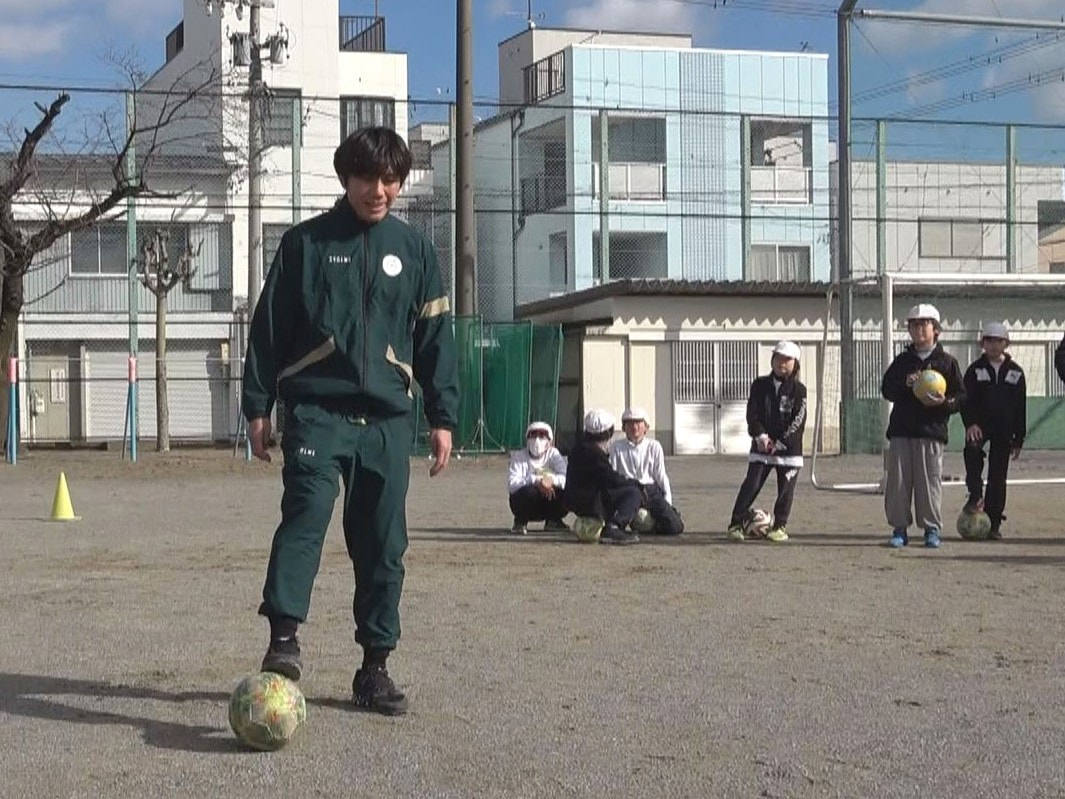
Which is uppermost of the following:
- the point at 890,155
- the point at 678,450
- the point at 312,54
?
the point at 312,54

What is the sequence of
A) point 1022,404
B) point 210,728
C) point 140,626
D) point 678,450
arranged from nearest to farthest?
point 210,728 < point 140,626 < point 1022,404 < point 678,450

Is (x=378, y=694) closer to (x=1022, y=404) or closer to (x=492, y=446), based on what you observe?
(x=1022, y=404)

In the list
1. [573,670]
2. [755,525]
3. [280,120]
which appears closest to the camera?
[573,670]

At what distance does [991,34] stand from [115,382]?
794 inches

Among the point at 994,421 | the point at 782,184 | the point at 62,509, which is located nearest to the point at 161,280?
the point at 782,184

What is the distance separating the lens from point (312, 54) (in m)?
47.2

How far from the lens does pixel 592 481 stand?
12562 millimetres

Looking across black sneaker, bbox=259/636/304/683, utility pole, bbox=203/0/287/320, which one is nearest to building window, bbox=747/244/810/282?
utility pole, bbox=203/0/287/320

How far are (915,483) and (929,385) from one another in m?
0.74

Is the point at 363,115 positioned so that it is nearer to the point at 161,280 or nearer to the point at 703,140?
the point at 161,280

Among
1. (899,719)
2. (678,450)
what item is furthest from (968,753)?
(678,450)

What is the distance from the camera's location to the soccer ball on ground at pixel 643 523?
12.8 meters

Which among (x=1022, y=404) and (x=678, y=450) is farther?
(x=678, y=450)

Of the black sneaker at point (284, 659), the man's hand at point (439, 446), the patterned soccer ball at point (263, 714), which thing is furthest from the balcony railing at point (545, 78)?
the patterned soccer ball at point (263, 714)
